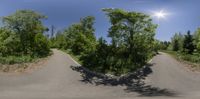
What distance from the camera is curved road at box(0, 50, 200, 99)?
18.0 metres

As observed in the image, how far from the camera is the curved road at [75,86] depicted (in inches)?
709

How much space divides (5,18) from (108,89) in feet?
85.7

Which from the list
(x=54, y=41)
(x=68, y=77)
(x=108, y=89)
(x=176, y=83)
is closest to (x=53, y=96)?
(x=108, y=89)

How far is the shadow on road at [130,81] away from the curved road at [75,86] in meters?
0.22

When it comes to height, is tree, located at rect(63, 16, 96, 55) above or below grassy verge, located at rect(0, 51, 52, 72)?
above

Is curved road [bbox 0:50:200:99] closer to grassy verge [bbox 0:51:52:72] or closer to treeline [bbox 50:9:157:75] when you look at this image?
grassy verge [bbox 0:51:52:72]

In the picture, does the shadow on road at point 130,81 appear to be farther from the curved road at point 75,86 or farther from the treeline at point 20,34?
the treeline at point 20,34

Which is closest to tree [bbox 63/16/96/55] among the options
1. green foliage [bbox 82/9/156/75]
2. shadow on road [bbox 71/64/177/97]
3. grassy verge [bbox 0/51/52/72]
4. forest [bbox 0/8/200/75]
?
forest [bbox 0/8/200/75]

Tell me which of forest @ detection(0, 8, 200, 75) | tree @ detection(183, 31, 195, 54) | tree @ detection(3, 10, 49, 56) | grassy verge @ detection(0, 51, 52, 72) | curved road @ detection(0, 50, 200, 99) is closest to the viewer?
curved road @ detection(0, 50, 200, 99)

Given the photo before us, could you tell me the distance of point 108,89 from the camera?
68.2ft

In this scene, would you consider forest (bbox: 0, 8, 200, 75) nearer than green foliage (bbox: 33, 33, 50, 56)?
Yes

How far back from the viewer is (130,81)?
943 inches

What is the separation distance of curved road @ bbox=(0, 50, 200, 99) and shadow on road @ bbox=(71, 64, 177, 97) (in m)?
0.22

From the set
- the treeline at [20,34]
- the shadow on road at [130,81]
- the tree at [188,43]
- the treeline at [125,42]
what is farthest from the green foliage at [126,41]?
the tree at [188,43]
